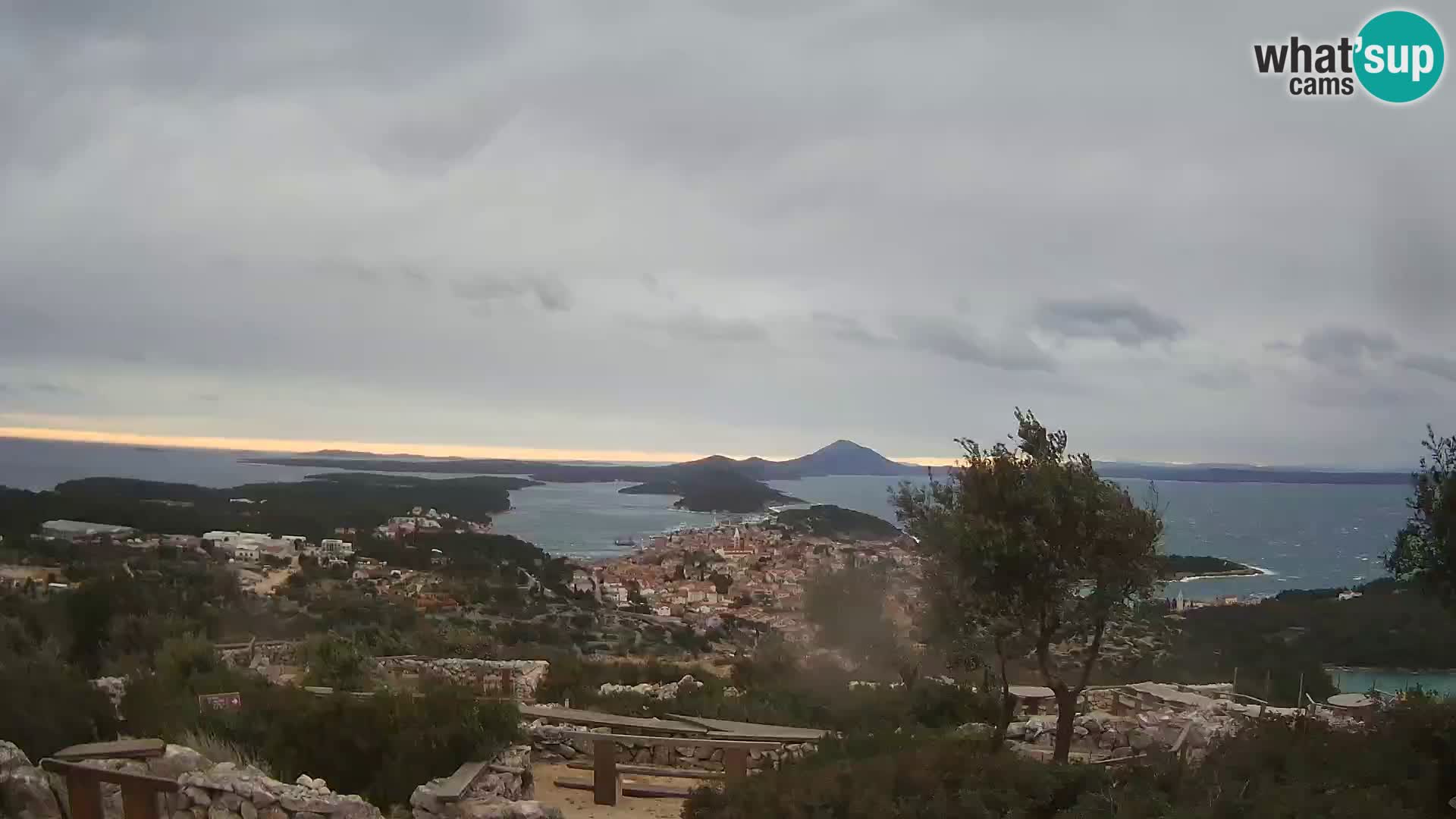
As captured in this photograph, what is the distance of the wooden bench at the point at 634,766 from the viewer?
25.7 feet

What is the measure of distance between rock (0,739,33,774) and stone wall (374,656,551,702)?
5.43 m

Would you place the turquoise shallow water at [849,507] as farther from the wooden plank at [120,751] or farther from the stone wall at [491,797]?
the wooden plank at [120,751]

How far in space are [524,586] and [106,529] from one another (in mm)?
11883

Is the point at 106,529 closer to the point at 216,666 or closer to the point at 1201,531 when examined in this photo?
the point at 216,666

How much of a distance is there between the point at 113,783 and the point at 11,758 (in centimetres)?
101

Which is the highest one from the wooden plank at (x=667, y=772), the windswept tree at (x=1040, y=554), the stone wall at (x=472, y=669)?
the windswept tree at (x=1040, y=554)

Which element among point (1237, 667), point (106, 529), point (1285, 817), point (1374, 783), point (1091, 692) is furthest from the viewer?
point (106, 529)

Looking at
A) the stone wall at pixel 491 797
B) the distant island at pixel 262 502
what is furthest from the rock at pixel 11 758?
the distant island at pixel 262 502

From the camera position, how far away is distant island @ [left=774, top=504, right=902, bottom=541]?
1831 cm

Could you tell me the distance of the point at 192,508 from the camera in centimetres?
2686

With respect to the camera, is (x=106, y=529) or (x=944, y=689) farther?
(x=106, y=529)

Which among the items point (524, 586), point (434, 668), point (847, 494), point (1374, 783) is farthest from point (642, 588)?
point (1374, 783)

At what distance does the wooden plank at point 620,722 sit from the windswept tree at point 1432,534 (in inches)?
266

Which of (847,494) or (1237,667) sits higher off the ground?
(847,494)
